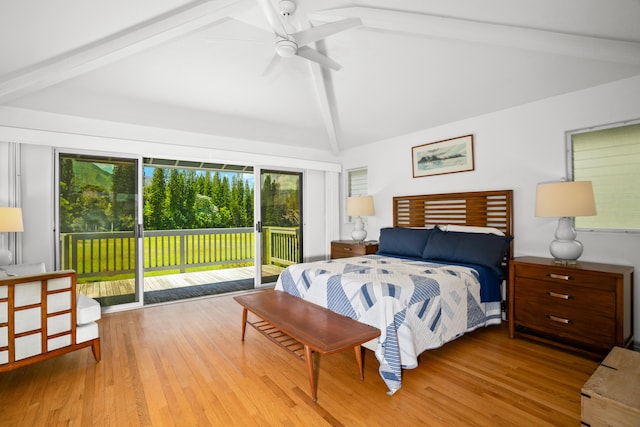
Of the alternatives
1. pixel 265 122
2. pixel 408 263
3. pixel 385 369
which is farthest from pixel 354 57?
pixel 385 369

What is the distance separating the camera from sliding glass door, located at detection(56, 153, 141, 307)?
3.62m

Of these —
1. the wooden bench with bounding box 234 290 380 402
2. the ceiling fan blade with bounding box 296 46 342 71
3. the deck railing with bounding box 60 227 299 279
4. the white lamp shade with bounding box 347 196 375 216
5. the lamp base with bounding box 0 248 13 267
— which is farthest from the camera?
the white lamp shade with bounding box 347 196 375 216

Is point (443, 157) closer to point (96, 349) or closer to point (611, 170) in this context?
point (611, 170)

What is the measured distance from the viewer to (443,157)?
13.8 feet

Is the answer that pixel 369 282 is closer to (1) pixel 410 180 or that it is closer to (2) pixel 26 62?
(1) pixel 410 180

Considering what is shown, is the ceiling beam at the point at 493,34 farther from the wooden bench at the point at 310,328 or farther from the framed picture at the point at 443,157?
the wooden bench at the point at 310,328

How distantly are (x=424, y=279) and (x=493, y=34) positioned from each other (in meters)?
2.09

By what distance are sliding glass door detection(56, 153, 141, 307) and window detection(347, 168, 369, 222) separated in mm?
3432

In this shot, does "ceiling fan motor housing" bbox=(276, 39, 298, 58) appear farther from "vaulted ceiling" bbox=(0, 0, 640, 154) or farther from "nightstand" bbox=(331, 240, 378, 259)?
"nightstand" bbox=(331, 240, 378, 259)

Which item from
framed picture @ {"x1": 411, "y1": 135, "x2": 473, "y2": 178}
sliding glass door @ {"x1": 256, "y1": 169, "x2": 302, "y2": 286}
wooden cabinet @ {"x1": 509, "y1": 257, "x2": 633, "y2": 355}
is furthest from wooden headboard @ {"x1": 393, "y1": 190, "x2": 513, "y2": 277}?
sliding glass door @ {"x1": 256, "y1": 169, "x2": 302, "y2": 286}

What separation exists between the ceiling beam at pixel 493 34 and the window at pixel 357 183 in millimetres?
3033

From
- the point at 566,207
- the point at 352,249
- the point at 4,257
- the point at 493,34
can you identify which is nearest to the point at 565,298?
the point at 566,207

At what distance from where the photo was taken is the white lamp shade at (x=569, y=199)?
261cm

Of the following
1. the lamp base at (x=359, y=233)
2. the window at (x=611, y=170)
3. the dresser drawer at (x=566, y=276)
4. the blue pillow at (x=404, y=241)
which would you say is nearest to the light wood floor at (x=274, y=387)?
the dresser drawer at (x=566, y=276)
